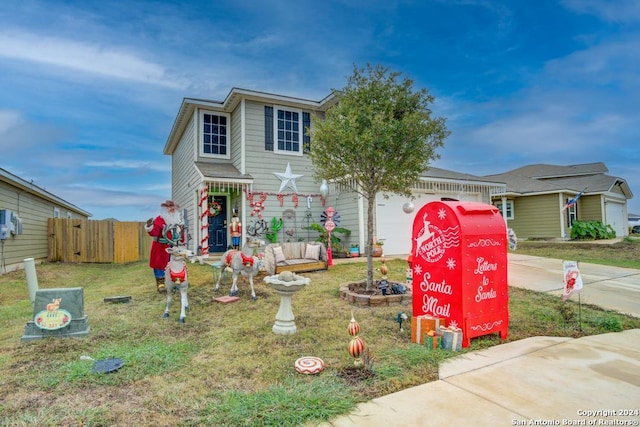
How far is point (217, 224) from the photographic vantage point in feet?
43.5

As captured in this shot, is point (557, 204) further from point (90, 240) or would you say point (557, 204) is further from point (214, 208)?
point (90, 240)

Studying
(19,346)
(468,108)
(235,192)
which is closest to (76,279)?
(235,192)

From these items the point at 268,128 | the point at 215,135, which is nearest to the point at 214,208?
the point at 215,135

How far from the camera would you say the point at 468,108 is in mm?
13359

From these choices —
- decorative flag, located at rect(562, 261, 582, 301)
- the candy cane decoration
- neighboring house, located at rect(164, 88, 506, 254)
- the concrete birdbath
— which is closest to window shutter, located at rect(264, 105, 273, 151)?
neighboring house, located at rect(164, 88, 506, 254)

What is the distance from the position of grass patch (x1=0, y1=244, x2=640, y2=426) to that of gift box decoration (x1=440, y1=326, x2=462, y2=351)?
133mm

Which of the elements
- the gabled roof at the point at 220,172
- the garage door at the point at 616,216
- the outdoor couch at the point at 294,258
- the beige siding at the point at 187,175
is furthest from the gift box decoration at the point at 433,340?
the garage door at the point at 616,216

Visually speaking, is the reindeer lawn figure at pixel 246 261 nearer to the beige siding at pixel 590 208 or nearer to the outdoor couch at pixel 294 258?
the outdoor couch at pixel 294 258

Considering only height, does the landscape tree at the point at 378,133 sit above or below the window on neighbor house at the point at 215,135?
below

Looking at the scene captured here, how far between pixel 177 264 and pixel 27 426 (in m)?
2.87

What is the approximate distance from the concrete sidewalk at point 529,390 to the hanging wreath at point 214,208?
10954mm

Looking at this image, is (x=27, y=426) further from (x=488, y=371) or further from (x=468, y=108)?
(x=468, y=108)

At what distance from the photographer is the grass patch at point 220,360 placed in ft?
8.14

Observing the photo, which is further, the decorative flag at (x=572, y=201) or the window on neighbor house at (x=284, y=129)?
the decorative flag at (x=572, y=201)
